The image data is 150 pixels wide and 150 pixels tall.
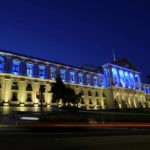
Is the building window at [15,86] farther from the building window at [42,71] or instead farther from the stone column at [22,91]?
the building window at [42,71]

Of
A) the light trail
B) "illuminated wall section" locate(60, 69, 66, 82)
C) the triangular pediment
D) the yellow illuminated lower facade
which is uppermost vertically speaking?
the triangular pediment

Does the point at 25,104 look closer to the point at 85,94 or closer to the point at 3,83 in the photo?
the point at 3,83

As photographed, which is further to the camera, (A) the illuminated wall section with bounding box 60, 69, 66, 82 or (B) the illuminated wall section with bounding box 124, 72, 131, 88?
(B) the illuminated wall section with bounding box 124, 72, 131, 88

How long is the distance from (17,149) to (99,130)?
24.9 feet

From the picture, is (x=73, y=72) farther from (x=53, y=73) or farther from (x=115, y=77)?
(x=115, y=77)

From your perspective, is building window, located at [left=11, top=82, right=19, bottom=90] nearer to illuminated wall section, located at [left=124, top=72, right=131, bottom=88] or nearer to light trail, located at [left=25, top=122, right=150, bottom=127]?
light trail, located at [left=25, top=122, right=150, bottom=127]

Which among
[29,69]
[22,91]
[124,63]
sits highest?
[124,63]

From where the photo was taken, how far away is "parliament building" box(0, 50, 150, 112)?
3641 cm

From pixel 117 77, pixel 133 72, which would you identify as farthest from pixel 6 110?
pixel 133 72

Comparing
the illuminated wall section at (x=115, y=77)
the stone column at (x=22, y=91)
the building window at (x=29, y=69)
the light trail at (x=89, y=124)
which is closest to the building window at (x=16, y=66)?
the building window at (x=29, y=69)

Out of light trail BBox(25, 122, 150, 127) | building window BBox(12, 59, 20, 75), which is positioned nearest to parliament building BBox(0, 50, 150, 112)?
building window BBox(12, 59, 20, 75)

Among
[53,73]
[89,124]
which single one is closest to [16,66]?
[53,73]

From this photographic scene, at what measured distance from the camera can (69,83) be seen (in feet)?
158

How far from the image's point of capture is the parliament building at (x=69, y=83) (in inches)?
1433
